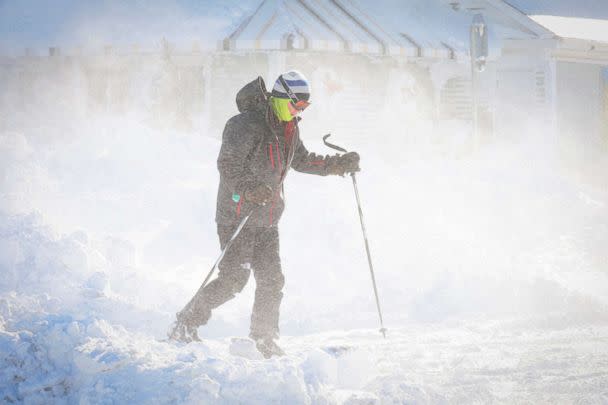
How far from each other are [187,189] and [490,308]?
4.01 m

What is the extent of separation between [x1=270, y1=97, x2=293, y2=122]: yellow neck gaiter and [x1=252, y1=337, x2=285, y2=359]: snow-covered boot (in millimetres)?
1399

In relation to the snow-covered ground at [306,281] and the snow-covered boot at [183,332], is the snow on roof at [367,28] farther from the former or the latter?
the snow-covered boot at [183,332]

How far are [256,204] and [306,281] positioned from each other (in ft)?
9.08

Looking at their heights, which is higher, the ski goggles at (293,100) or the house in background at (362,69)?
the house in background at (362,69)

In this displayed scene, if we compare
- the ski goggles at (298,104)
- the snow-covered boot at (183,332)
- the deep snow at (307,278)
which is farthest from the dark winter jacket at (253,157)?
the deep snow at (307,278)

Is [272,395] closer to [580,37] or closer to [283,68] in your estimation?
[283,68]

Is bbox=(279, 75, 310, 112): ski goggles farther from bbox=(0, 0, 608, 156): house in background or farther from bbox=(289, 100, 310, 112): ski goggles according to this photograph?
bbox=(0, 0, 608, 156): house in background

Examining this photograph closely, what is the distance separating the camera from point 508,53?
15703mm

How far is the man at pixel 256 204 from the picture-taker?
3.89 metres

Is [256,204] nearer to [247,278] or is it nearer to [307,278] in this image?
[247,278]

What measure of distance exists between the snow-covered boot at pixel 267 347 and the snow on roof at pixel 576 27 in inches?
515

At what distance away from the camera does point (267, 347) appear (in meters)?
4.02

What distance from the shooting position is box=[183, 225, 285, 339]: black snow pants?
13.0ft

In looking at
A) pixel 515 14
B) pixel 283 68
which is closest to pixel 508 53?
pixel 515 14
